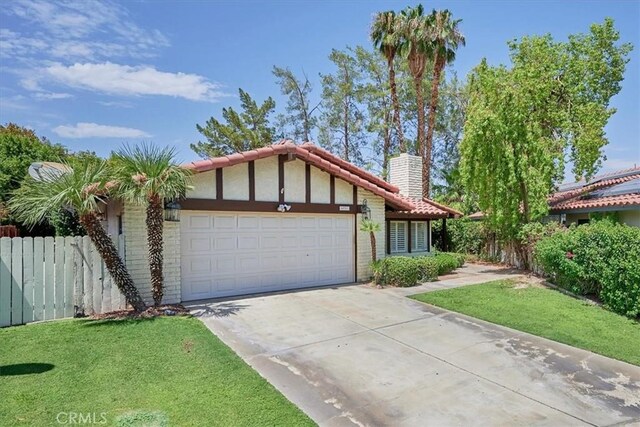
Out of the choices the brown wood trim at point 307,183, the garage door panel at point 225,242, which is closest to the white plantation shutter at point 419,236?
the brown wood trim at point 307,183

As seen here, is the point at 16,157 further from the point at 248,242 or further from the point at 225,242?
the point at 248,242

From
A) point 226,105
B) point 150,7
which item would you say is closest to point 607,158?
point 150,7

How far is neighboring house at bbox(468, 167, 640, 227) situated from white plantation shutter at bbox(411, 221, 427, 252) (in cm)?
664

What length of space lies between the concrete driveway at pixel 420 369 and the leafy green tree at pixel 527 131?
866 centimetres

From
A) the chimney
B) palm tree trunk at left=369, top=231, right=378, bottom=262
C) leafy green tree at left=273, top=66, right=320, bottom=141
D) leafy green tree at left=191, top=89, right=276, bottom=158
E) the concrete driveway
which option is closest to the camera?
the concrete driveway

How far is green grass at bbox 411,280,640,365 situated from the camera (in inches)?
295

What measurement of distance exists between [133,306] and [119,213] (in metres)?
2.83

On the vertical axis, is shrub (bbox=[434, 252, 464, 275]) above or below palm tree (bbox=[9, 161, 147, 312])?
below

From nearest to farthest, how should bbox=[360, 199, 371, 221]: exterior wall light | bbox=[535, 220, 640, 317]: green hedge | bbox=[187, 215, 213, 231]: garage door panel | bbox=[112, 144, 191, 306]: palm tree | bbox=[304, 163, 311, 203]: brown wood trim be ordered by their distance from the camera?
1. bbox=[112, 144, 191, 306]: palm tree
2. bbox=[535, 220, 640, 317]: green hedge
3. bbox=[187, 215, 213, 231]: garage door panel
4. bbox=[304, 163, 311, 203]: brown wood trim
5. bbox=[360, 199, 371, 221]: exterior wall light

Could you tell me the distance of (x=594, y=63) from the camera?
19875mm

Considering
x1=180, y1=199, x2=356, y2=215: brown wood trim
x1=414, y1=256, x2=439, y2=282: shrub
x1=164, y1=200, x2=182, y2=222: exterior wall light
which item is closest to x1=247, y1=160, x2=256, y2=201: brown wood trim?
x1=180, y1=199, x2=356, y2=215: brown wood trim

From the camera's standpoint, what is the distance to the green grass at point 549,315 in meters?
7.48

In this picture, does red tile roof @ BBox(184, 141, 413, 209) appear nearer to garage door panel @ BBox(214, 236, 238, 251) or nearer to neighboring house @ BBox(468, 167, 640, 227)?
garage door panel @ BBox(214, 236, 238, 251)

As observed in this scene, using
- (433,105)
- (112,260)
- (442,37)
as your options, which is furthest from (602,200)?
(112,260)
